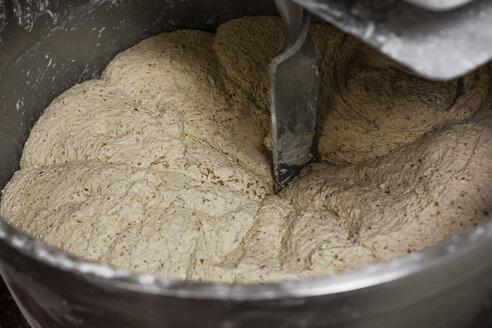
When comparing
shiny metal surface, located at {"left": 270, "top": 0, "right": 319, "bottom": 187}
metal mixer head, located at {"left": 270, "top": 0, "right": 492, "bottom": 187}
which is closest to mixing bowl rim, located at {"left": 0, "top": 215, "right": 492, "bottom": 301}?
metal mixer head, located at {"left": 270, "top": 0, "right": 492, "bottom": 187}

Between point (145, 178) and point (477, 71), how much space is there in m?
0.75

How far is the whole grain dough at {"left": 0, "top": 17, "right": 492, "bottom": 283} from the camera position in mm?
1076

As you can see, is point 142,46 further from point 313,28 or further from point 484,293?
point 484,293

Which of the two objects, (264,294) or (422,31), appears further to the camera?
(422,31)

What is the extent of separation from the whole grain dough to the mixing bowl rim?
0.24m

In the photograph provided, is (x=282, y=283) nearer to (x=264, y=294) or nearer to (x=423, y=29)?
(x=264, y=294)

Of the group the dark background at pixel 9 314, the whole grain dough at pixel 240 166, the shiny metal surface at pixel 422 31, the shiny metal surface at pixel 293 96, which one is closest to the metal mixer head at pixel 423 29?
the shiny metal surface at pixel 422 31

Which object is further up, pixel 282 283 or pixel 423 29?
pixel 423 29

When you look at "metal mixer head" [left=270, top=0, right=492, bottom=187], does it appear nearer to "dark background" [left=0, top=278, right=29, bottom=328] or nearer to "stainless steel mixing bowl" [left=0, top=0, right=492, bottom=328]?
"stainless steel mixing bowl" [left=0, top=0, right=492, bottom=328]

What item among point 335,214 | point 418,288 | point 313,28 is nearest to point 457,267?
point 418,288

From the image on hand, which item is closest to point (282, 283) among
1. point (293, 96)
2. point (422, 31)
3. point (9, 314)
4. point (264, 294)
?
point (264, 294)

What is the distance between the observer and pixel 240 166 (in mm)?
1349

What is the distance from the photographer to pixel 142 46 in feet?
5.22

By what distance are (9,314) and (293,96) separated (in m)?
0.84
